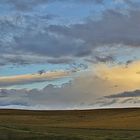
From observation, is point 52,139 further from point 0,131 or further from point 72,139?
point 0,131

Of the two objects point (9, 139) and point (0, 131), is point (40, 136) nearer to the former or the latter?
point (9, 139)

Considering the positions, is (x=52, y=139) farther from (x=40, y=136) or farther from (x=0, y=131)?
(x=0, y=131)

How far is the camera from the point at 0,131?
72250 millimetres

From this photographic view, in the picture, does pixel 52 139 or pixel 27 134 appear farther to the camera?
pixel 27 134

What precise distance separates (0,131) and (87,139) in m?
13.5

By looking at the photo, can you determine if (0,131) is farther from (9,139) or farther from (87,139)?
(87,139)

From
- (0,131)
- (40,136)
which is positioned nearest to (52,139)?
(40,136)

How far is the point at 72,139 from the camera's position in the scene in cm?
6600

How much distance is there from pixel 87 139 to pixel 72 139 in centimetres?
193

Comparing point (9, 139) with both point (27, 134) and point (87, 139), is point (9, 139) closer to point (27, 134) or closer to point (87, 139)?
point (27, 134)

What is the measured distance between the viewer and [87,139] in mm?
65500

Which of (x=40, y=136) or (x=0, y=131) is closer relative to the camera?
(x=40, y=136)

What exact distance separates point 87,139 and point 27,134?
28.7 feet

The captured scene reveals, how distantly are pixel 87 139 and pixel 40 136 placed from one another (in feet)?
19.4
